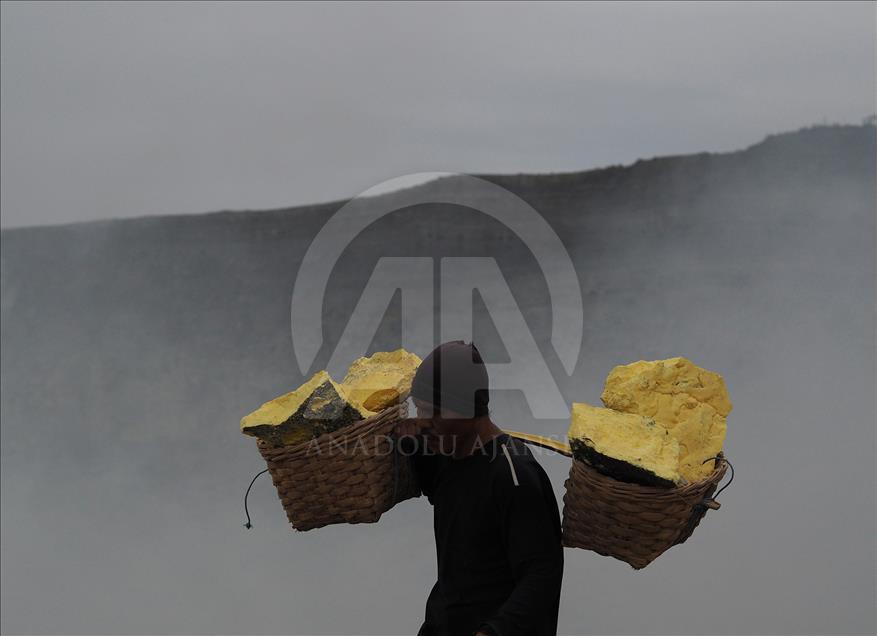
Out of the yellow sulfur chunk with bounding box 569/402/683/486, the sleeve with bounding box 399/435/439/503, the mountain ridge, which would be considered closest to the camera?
the yellow sulfur chunk with bounding box 569/402/683/486

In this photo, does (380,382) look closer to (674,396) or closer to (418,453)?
(418,453)

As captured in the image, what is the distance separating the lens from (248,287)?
33.5 feet

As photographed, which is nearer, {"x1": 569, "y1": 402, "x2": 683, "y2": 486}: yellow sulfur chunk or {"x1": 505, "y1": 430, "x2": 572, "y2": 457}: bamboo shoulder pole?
{"x1": 569, "y1": 402, "x2": 683, "y2": 486}: yellow sulfur chunk

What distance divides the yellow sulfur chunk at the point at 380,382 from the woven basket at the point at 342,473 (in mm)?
38

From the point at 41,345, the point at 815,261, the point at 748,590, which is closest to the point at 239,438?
the point at 41,345

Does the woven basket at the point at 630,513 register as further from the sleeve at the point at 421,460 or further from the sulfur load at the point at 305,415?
the sulfur load at the point at 305,415

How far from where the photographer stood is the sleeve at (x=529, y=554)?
1.66m

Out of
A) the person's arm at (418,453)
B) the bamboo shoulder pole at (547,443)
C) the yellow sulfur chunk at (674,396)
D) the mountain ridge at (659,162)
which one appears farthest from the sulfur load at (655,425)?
the mountain ridge at (659,162)

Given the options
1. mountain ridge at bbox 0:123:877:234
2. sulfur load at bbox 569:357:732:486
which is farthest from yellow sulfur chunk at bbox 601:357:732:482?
mountain ridge at bbox 0:123:877:234

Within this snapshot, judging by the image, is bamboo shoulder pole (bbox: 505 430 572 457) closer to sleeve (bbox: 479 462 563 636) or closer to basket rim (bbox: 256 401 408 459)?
sleeve (bbox: 479 462 563 636)

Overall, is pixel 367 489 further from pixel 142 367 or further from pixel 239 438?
pixel 142 367

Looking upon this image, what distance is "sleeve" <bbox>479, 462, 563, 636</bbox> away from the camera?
1662 mm

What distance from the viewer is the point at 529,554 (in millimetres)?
1688

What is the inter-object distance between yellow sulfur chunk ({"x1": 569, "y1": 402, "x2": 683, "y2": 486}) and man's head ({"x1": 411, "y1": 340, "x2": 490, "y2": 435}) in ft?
0.66
